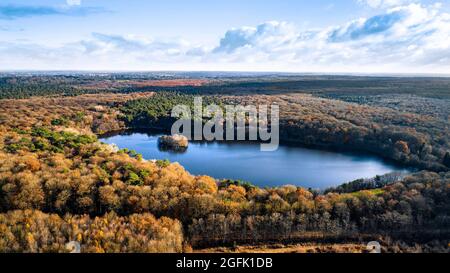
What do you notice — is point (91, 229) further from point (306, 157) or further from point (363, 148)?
point (363, 148)

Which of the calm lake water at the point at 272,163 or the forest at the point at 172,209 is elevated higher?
the forest at the point at 172,209

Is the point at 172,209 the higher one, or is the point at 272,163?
the point at 172,209

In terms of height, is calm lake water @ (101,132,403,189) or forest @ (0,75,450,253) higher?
forest @ (0,75,450,253)

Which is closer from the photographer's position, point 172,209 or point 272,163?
point 172,209

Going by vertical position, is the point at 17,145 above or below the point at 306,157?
above

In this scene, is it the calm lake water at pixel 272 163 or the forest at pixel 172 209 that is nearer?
the forest at pixel 172 209

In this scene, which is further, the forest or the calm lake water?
the calm lake water

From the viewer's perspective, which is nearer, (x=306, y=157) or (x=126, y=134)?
(x=306, y=157)

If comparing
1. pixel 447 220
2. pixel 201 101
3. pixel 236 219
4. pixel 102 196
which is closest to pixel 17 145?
pixel 102 196
